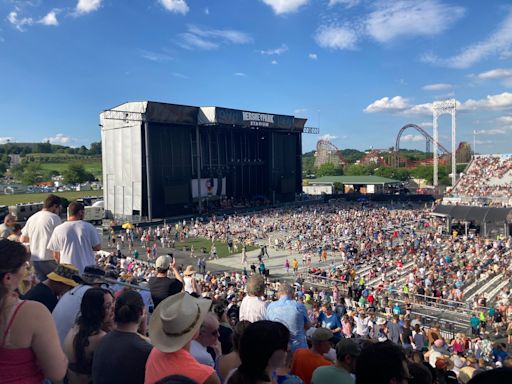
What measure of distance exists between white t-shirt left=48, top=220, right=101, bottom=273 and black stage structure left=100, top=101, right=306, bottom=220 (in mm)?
36759

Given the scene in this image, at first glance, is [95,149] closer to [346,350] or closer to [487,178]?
[487,178]

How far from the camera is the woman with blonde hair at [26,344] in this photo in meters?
2.55

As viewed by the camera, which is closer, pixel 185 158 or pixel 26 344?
pixel 26 344

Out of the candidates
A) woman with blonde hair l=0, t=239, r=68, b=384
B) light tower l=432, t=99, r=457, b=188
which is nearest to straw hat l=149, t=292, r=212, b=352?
woman with blonde hair l=0, t=239, r=68, b=384

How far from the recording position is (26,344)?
8.51ft

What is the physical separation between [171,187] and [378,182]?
44.3m

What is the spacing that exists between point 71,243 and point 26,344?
3.54 m

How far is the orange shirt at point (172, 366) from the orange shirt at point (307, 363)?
65.4 inches

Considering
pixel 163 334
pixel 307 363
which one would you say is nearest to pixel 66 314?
pixel 163 334

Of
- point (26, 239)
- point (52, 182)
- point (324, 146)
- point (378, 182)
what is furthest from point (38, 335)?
point (324, 146)

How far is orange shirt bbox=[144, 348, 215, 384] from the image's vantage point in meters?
2.62

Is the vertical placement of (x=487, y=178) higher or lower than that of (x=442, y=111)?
lower

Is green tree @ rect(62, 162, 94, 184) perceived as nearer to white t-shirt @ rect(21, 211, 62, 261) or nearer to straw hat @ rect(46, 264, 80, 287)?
white t-shirt @ rect(21, 211, 62, 261)

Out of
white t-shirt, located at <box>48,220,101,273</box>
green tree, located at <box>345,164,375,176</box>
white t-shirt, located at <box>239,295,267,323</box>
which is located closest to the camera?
white t-shirt, located at <box>239,295,267,323</box>
